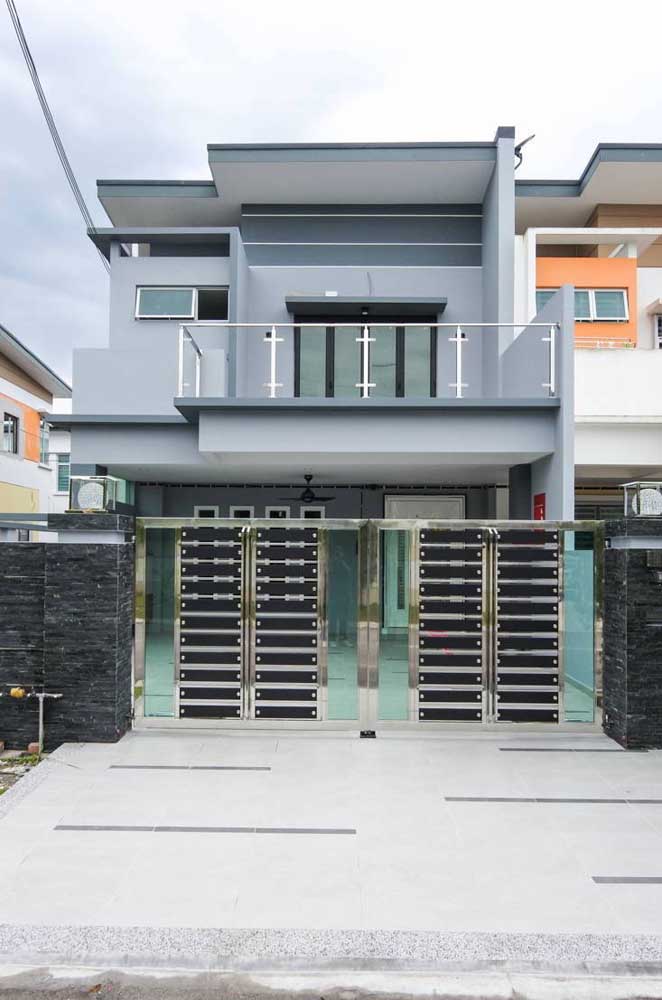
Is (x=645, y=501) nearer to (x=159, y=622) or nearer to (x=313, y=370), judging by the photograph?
(x=159, y=622)

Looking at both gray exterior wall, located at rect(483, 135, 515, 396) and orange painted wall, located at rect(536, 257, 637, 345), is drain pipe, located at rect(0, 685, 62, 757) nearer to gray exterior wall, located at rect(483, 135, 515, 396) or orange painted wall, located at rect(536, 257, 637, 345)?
gray exterior wall, located at rect(483, 135, 515, 396)

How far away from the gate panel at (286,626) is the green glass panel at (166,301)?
8614 millimetres

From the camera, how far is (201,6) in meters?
11.9

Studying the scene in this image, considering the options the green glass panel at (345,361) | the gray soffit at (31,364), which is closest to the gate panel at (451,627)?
the green glass panel at (345,361)

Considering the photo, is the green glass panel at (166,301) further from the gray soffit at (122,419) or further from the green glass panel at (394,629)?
the green glass panel at (394,629)

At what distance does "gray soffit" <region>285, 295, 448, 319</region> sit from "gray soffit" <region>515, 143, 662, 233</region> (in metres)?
4.07

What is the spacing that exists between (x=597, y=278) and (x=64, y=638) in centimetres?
1374

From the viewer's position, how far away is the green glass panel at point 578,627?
7910mm

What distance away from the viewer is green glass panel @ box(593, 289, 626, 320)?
15828 millimetres

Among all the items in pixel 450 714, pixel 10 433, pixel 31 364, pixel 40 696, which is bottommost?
pixel 450 714

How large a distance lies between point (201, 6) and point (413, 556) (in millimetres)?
10259

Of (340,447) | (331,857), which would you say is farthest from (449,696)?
(340,447)

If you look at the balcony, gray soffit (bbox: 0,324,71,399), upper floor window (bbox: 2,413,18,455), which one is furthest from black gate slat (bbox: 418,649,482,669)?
upper floor window (bbox: 2,413,18,455)

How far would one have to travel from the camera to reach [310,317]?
1564 centimetres
